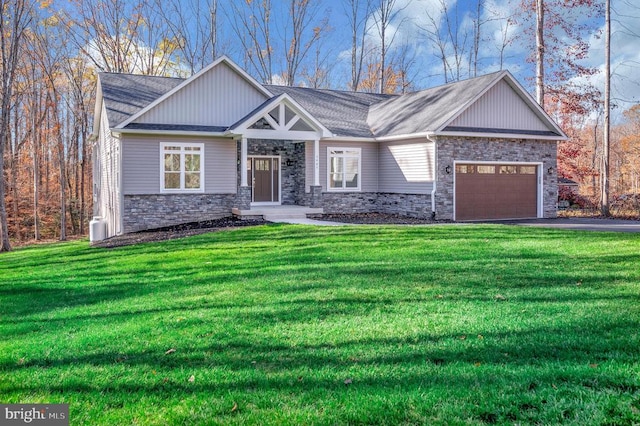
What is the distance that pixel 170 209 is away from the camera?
56.6 ft

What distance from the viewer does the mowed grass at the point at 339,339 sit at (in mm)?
3730

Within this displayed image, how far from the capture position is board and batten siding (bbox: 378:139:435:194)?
18109 mm

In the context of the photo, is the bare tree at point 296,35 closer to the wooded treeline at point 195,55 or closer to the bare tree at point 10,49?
the wooded treeline at point 195,55

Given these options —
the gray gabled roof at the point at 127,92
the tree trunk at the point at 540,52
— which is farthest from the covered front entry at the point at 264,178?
the tree trunk at the point at 540,52

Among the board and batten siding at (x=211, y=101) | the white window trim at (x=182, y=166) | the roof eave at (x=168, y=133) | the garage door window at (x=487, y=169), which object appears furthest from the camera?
the garage door window at (x=487, y=169)

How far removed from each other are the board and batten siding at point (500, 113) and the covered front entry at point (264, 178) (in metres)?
6.33

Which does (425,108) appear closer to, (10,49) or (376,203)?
(376,203)

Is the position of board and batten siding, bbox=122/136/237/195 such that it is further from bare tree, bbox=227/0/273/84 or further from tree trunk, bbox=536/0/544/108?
bare tree, bbox=227/0/273/84

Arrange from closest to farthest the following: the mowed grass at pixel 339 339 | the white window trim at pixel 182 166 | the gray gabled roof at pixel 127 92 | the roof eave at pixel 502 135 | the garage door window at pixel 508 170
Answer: the mowed grass at pixel 339 339
the white window trim at pixel 182 166
the roof eave at pixel 502 135
the gray gabled roof at pixel 127 92
the garage door window at pixel 508 170

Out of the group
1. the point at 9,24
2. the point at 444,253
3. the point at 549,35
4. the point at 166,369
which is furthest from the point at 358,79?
the point at 166,369

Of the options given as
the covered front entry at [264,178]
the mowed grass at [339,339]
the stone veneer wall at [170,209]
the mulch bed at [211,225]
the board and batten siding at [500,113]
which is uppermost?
the board and batten siding at [500,113]

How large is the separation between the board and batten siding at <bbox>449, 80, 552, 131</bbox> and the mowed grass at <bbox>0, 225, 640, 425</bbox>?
9.31 meters

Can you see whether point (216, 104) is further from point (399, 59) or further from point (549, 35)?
point (399, 59)

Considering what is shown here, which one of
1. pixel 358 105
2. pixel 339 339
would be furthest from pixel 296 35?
pixel 339 339
